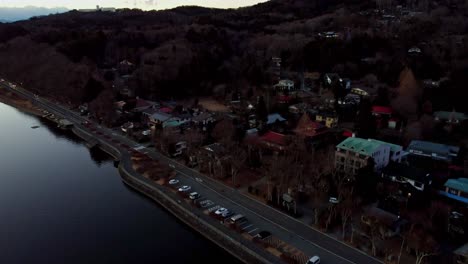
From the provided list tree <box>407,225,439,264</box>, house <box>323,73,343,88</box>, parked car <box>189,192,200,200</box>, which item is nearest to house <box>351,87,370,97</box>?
house <box>323,73,343,88</box>

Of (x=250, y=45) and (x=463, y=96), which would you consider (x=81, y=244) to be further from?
(x=250, y=45)

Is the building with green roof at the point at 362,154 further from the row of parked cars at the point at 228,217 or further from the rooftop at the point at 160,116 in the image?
the rooftop at the point at 160,116

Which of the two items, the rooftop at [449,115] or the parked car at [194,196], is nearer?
the parked car at [194,196]

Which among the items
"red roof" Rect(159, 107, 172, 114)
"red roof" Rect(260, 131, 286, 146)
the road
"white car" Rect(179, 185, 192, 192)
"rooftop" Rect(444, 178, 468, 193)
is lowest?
the road

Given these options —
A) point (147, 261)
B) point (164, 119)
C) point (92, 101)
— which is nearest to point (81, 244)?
point (147, 261)

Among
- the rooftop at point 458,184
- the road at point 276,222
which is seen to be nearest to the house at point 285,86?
the road at point 276,222

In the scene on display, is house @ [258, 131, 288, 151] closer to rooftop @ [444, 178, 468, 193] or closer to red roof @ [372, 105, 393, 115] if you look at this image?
red roof @ [372, 105, 393, 115]

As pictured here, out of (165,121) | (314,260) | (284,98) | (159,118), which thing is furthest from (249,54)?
(314,260)
